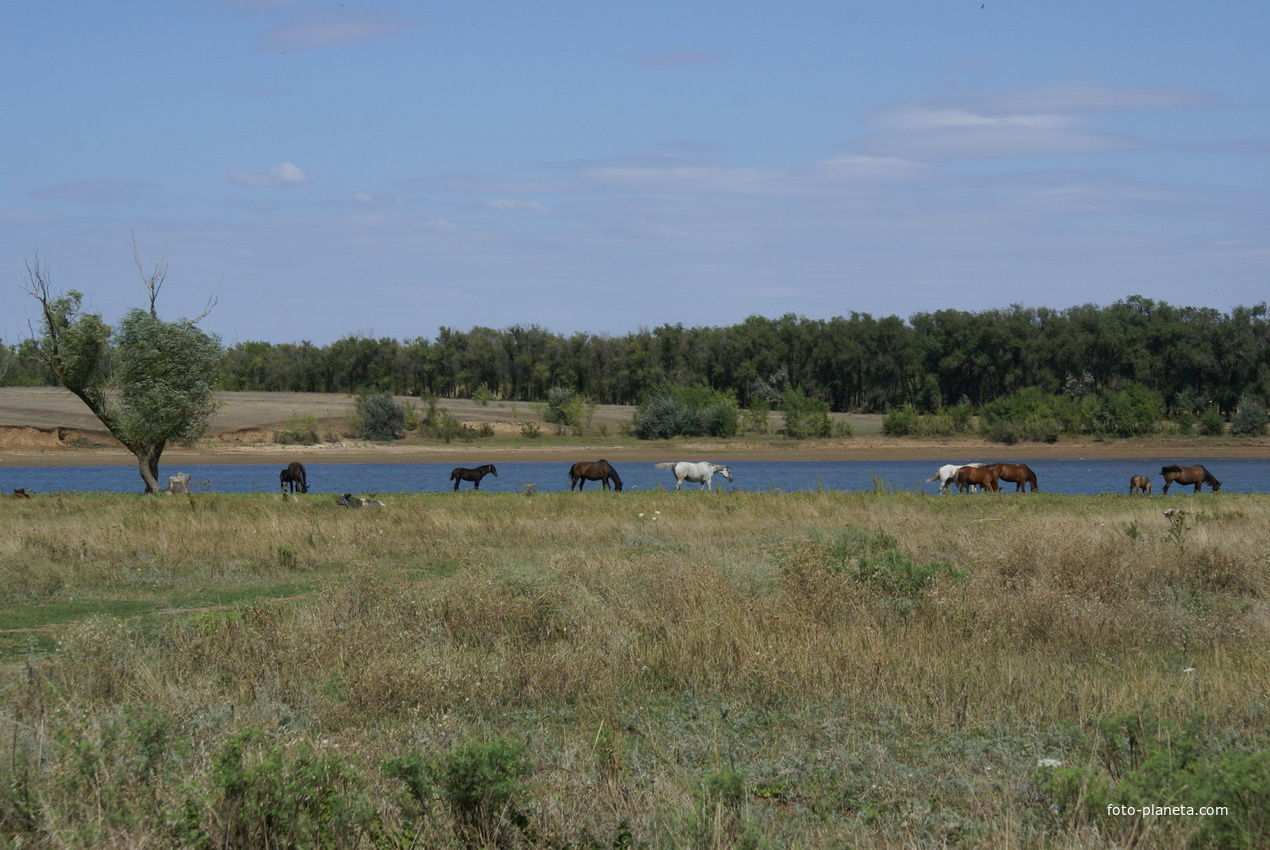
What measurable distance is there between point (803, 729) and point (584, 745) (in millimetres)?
1466

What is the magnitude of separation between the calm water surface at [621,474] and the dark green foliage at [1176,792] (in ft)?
110

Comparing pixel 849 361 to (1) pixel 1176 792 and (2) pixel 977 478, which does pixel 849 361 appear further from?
(1) pixel 1176 792

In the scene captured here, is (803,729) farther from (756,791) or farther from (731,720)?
(756,791)

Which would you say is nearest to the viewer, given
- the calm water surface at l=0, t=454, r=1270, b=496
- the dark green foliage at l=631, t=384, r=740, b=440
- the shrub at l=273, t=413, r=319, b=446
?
the calm water surface at l=0, t=454, r=1270, b=496

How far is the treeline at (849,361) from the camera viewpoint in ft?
286

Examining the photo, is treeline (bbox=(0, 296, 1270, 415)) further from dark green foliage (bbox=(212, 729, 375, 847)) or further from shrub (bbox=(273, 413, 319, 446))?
dark green foliage (bbox=(212, 729, 375, 847))

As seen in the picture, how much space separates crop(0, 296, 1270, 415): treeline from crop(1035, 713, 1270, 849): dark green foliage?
Result: 7781cm

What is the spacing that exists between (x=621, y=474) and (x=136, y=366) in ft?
93.8

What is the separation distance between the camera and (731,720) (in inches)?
269

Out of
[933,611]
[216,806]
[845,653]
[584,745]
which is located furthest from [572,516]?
[216,806]

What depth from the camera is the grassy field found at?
481cm

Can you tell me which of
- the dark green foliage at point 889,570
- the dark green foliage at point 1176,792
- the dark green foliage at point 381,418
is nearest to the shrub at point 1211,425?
the dark green foliage at point 381,418

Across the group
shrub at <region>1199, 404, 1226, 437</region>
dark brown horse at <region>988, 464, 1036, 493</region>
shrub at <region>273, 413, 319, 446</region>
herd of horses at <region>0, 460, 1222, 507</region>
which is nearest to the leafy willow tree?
herd of horses at <region>0, 460, 1222, 507</region>

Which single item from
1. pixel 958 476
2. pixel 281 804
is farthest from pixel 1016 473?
pixel 281 804
